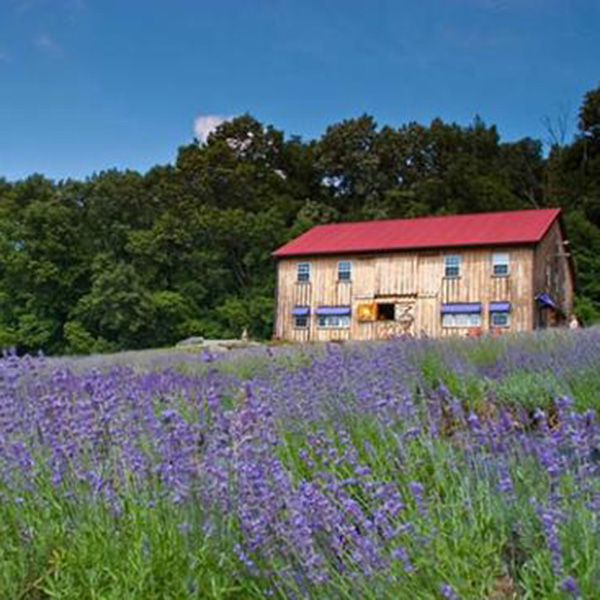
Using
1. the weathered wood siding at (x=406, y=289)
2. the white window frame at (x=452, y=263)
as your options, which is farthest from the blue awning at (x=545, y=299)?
the white window frame at (x=452, y=263)

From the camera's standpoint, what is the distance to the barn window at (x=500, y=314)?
28.2 metres

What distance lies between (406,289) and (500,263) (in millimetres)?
3643

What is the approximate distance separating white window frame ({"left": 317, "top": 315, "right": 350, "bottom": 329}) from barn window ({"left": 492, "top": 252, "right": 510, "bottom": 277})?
595 cm

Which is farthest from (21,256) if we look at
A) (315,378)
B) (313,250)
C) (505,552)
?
(505,552)

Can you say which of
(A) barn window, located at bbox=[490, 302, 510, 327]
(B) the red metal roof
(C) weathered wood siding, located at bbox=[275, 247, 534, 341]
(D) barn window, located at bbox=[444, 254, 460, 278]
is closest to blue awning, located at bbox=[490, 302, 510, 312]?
(A) barn window, located at bbox=[490, 302, 510, 327]

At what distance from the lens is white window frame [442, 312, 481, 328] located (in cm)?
2870

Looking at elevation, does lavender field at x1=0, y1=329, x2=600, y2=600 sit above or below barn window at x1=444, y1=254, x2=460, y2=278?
below

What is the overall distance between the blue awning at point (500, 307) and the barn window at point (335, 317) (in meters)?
5.62

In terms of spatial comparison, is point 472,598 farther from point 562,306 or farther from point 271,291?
point 271,291

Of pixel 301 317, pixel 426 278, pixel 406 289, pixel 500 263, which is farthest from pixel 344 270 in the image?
pixel 500 263

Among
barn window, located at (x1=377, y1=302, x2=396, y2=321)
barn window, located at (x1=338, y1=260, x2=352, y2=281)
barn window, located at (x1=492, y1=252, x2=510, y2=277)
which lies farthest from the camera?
barn window, located at (x1=338, y1=260, x2=352, y2=281)

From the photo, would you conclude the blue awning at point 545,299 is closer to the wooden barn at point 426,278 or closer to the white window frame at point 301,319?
the wooden barn at point 426,278

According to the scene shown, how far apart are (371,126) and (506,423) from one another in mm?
49787

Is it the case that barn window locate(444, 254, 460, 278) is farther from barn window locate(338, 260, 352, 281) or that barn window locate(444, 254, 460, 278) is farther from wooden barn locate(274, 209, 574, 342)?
barn window locate(338, 260, 352, 281)
